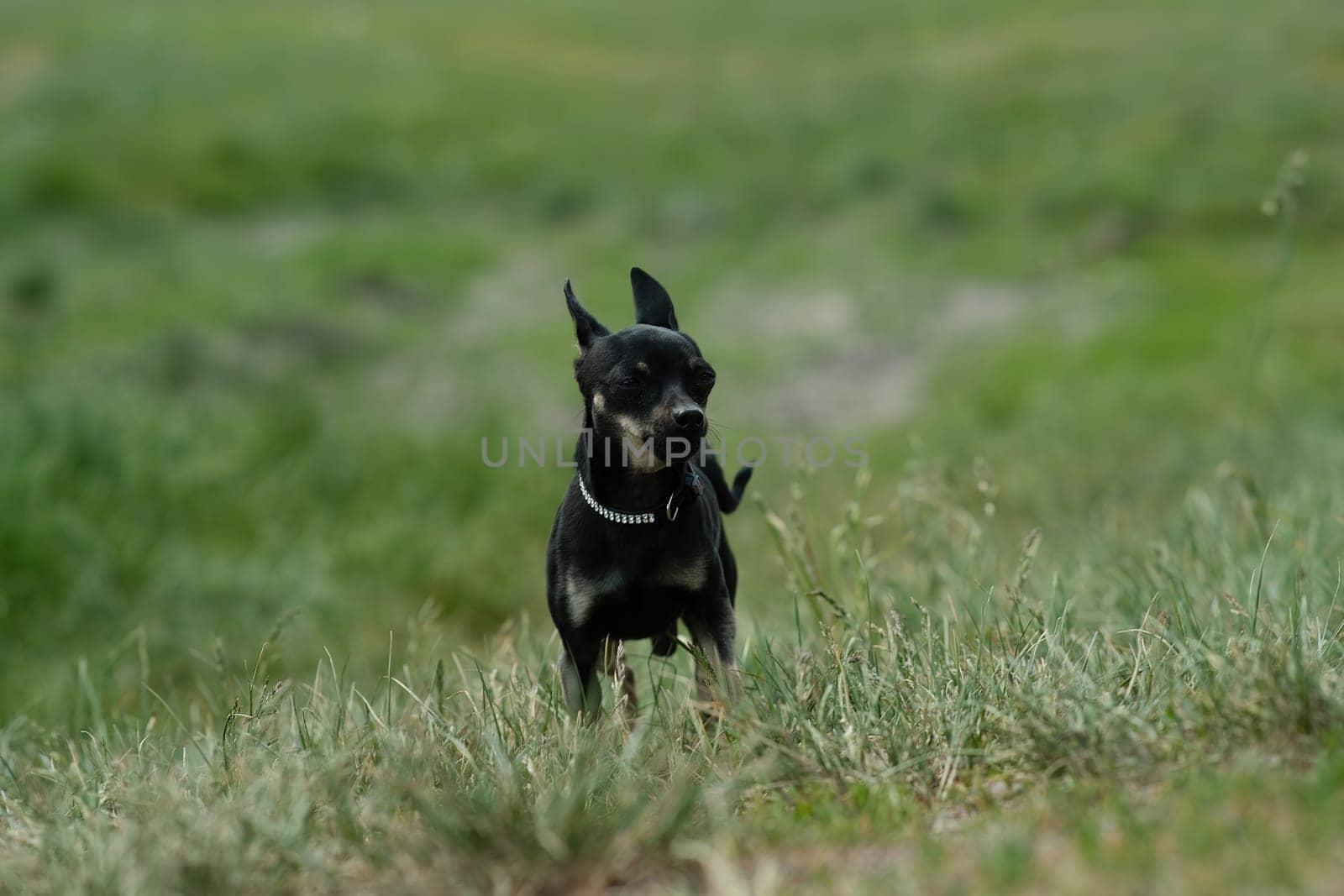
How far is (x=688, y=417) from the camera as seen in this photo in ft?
10.5

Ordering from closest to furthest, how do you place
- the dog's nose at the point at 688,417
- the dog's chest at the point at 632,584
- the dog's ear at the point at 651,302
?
the dog's nose at the point at 688,417, the dog's chest at the point at 632,584, the dog's ear at the point at 651,302

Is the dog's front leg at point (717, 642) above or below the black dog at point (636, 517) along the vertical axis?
below

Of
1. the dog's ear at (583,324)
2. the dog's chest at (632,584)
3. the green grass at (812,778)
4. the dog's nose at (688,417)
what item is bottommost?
the green grass at (812,778)

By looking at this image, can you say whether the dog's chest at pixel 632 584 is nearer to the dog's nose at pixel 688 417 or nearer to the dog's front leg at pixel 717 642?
the dog's front leg at pixel 717 642

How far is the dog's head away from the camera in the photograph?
3.23 meters

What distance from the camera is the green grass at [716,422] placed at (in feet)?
9.85

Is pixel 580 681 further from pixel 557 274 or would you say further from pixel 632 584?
pixel 557 274

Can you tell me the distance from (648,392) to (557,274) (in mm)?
14695

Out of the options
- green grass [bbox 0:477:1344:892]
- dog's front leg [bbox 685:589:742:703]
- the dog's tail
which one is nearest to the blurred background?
the dog's tail

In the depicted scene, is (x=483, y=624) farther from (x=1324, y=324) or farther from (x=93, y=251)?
(x=93, y=251)

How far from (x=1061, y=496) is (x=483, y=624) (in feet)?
15.0

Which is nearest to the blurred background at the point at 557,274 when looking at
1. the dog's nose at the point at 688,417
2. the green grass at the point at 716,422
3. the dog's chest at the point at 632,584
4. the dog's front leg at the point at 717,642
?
the green grass at the point at 716,422

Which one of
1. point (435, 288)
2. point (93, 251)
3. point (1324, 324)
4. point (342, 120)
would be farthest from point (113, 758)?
point (342, 120)

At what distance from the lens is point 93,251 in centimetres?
1839
